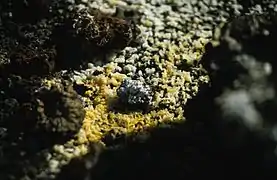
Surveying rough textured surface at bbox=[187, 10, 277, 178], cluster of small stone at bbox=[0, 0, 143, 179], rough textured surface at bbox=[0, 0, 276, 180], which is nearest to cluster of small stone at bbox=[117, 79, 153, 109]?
rough textured surface at bbox=[0, 0, 276, 180]

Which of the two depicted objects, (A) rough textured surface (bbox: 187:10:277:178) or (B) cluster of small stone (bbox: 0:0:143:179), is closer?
(A) rough textured surface (bbox: 187:10:277:178)

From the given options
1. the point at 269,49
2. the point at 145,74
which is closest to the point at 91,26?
the point at 145,74

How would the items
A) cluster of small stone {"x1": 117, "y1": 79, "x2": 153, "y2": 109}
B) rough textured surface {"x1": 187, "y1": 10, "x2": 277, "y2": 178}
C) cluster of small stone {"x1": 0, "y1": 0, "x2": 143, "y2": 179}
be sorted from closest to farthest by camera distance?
rough textured surface {"x1": 187, "y1": 10, "x2": 277, "y2": 178} < cluster of small stone {"x1": 0, "y1": 0, "x2": 143, "y2": 179} < cluster of small stone {"x1": 117, "y1": 79, "x2": 153, "y2": 109}

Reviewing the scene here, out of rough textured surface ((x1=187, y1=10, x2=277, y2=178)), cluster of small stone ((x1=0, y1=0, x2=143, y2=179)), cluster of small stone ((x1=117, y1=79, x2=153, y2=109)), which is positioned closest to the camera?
rough textured surface ((x1=187, y1=10, x2=277, y2=178))

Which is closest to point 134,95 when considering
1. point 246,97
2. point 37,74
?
point 37,74

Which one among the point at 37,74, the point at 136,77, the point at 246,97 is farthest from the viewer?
the point at 136,77

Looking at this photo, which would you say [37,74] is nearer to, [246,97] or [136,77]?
[136,77]

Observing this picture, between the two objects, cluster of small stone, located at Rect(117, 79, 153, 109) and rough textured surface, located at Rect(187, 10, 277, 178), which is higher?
rough textured surface, located at Rect(187, 10, 277, 178)

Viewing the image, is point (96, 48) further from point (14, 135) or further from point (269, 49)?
point (269, 49)

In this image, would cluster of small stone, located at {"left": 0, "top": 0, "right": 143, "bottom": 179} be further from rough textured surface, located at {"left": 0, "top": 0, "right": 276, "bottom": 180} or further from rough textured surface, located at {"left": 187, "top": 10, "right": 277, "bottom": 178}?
rough textured surface, located at {"left": 187, "top": 10, "right": 277, "bottom": 178}

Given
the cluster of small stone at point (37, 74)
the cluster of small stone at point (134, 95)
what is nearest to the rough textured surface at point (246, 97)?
the cluster of small stone at point (134, 95)

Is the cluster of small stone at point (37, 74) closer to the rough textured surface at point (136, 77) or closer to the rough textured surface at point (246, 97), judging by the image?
the rough textured surface at point (136, 77)
